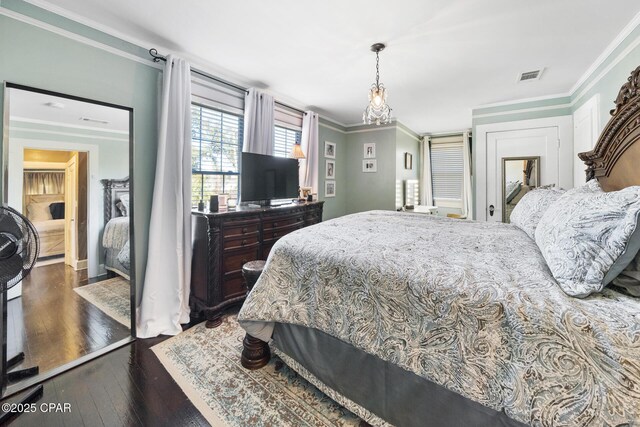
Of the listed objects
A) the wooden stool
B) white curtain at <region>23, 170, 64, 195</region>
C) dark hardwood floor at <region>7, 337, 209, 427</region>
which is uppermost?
white curtain at <region>23, 170, 64, 195</region>

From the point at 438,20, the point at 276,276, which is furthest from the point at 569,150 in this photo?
the point at 276,276

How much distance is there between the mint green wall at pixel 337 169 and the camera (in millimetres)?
4736

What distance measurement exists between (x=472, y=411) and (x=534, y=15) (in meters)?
2.62

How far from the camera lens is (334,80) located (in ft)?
10.4

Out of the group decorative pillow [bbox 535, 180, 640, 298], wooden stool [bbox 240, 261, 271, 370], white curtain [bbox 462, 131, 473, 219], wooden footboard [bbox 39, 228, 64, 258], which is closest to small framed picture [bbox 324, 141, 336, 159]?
white curtain [bbox 462, 131, 473, 219]

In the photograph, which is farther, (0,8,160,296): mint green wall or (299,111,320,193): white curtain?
(299,111,320,193): white curtain

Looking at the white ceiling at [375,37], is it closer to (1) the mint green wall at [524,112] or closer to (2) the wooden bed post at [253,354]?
(1) the mint green wall at [524,112]

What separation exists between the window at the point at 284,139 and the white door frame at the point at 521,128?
283 cm

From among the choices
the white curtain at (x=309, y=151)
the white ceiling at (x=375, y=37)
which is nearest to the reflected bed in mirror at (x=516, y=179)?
the white ceiling at (x=375, y=37)

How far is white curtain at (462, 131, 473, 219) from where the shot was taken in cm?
584

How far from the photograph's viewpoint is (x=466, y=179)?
5.92 metres

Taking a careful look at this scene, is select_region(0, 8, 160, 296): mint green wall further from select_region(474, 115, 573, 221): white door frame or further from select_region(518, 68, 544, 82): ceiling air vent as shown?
select_region(474, 115, 573, 221): white door frame

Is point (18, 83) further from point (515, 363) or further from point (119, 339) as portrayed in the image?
point (515, 363)

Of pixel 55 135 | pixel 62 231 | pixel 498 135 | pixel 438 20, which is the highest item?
pixel 438 20
